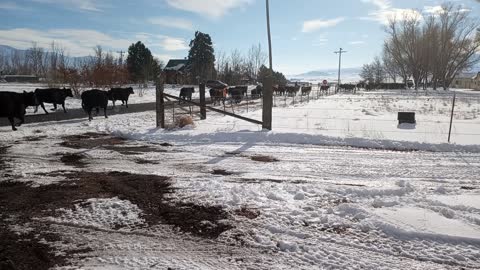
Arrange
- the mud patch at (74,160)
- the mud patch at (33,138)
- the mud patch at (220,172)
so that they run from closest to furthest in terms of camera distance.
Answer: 1. the mud patch at (220,172)
2. the mud patch at (74,160)
3. the mud patch at (33,138)

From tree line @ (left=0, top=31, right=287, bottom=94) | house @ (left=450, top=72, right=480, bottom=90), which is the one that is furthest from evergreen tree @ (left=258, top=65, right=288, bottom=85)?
house @ (left=450, top=72, right=480, bottom=90)

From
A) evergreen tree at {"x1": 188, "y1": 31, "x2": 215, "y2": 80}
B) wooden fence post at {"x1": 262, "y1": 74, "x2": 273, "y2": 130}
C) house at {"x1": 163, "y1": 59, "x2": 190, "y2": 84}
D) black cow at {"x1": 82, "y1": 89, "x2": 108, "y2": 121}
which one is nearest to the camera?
wooden fence post at {"x1": 262, "y1": 74, "x2": 273, "y2": 130}

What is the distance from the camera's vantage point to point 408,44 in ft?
263

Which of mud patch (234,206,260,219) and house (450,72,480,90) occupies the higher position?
house (450,72,480,90)

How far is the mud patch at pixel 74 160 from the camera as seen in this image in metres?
7.85

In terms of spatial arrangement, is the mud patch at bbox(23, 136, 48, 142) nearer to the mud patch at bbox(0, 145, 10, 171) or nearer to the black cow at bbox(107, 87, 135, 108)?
the mud patch at bbox(0, 145, 10, 171)

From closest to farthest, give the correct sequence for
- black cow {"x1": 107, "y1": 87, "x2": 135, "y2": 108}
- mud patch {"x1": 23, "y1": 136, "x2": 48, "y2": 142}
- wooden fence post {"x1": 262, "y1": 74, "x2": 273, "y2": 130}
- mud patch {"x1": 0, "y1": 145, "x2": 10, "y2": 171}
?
mud patch {"x1": 0, "y1": 145, "x2": 10, "y2": 171} < mud patch {"x1": 23, "y1": 136, "x2": 48, "y2": 142} < wooden fence post {"x1": 262, "y1": 74, "x2": 273, "y2": 130} < black cow {"x1": 107, "y1": 87, "x2": 135, "y2": 108}

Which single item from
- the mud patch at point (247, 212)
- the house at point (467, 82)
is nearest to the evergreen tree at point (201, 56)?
the mud patch at point (247, 212)

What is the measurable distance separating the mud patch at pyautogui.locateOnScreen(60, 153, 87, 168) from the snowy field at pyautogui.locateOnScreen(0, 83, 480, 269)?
4.6 inches

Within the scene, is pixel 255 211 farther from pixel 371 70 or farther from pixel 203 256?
pixel 371 70

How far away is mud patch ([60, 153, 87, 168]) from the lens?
25.7ft

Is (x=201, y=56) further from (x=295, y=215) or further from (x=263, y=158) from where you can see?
(x=295, y=215)

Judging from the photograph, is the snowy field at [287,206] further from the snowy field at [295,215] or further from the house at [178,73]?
the house at [178,73]

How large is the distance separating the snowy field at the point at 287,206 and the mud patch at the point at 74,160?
0.39 ft
